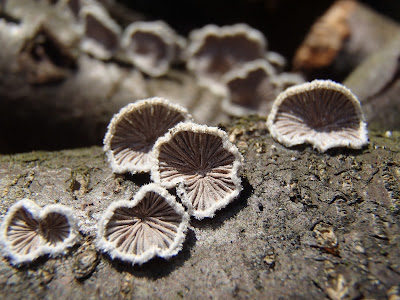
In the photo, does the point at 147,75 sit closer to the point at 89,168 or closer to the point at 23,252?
the point at 89,168

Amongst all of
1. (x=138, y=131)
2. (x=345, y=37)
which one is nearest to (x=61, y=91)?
(x=138, y=131)

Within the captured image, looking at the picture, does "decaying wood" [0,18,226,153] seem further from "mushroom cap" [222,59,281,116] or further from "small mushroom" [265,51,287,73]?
"small mushroom" [265,51,287,73]

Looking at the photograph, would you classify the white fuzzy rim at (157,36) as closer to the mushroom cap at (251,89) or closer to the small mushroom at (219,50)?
the small mushroom at (219,50)

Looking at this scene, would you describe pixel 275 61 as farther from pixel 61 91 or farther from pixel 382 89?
pixel 61 91

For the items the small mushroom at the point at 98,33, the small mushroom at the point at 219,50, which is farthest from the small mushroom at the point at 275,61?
the small mushroom at the point at 98,33

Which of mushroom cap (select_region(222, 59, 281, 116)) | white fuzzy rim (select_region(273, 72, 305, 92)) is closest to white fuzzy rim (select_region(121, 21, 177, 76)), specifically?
mushroom cap (select_region(222, 59, 281, 116))

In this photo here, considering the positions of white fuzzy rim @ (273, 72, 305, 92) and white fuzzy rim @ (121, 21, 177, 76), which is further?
white fuzzy rim @ (121, 21, 177, 76)

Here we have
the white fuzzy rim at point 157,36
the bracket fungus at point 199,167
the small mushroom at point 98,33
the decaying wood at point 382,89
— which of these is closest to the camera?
the bracket fungus at point 199,167
